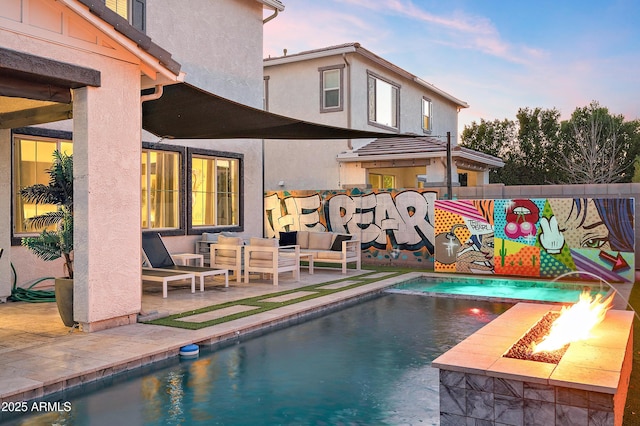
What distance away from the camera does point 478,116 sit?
30672 mm

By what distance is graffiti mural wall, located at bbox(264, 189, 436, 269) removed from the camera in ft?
44.4

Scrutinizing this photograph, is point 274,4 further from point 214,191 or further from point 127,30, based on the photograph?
point 127,30

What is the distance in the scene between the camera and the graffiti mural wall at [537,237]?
11039 millimetres

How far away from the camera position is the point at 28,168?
8.89 m

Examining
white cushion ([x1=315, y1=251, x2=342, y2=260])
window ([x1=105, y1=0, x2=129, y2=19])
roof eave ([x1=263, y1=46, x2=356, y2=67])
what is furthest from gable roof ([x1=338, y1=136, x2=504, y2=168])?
window ([x1=105, y1=0, x2=129, y2=19])

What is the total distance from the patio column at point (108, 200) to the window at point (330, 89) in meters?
10.3

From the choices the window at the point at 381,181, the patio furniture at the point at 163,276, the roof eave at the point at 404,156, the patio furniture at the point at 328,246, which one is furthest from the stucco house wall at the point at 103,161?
the window at the point at 381,181

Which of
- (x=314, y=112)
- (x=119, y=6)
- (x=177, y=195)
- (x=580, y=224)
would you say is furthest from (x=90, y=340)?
(x=314, y=112)

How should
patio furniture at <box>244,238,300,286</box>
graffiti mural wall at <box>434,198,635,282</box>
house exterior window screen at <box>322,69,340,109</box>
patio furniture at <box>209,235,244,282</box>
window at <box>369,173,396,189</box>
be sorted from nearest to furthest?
patio furniture at <box>244,238,300,286</box> → patio furniture at <box>209,235,244,282</box> → graffiti mural wall at <box>434,198,635,282</box> → house exterior window screen at <box>322,69,340,109</box> → window at <box>369,173,396,189</box>

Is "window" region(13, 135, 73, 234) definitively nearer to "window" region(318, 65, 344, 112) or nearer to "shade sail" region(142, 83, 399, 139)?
"shade sail" region(142, 83, 399, 139)

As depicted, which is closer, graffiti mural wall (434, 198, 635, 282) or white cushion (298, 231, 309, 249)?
graffiti mural wall (434, 198, 635, 282)

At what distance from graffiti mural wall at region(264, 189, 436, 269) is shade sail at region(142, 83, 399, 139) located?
4363 mm

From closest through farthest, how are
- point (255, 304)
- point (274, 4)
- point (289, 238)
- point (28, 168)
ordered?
1. point (255, 304)
2. point (28, 168)
3. point (289, 238)
4. point (274, 4)

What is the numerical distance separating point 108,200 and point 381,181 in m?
15.6
